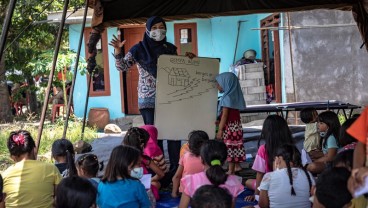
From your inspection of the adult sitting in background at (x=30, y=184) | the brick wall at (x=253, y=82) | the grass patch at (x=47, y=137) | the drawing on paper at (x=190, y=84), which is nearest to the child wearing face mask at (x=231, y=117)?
the drawing on paper at (x=190, y=84)

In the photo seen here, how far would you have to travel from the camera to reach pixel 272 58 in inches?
521

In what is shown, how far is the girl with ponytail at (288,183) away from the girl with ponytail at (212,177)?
237mm

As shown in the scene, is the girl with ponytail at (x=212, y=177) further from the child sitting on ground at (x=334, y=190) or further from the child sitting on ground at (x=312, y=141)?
the child sitting on ground at (x=312, y=141)

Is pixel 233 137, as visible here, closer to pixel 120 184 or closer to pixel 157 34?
pixel 157 34

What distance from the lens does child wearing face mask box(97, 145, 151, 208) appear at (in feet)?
13.2

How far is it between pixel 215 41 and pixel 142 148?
30.0 ft

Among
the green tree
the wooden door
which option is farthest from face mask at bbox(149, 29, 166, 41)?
the wooden door

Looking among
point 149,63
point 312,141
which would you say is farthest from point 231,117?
point 149,63

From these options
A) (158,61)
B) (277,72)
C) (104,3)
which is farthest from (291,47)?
(158,61)

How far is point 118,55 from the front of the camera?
6.25 meters

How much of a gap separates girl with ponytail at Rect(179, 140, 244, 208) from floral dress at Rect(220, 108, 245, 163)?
6.68ft

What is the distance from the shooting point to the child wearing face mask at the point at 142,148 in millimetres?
5199

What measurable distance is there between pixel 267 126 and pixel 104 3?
3970 millimetres

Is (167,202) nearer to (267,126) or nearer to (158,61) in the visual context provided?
(267,126)
